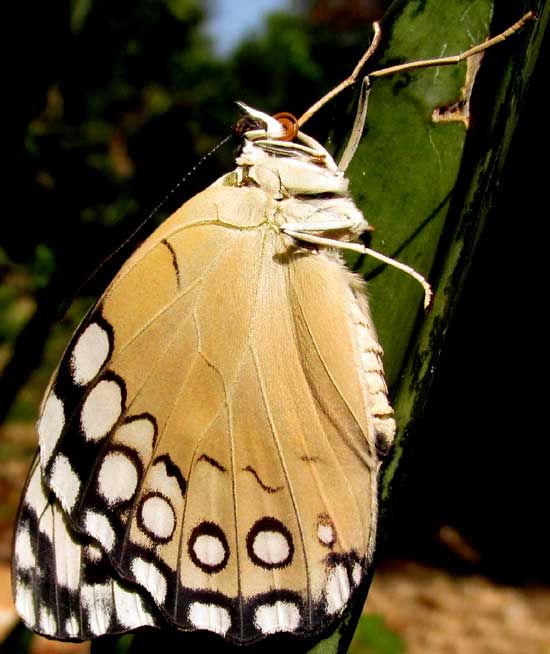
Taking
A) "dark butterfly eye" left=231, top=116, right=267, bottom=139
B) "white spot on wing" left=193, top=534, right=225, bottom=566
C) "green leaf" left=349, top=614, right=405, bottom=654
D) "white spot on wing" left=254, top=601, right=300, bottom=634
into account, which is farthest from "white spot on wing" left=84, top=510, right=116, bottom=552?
"green leaf" left=349, top=614, right=405, bottom=654

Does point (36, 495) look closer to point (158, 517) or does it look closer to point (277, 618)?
point (158, 517)

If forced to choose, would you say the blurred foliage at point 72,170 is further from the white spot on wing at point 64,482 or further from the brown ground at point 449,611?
the brown ground at point 449,611

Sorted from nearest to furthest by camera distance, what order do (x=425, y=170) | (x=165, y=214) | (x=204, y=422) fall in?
(x=425, y=170) → (x=204, y=422) → (x=165, y=214)

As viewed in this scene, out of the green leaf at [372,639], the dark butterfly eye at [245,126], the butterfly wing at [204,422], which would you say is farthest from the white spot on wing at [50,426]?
the green leaf at [372,639]

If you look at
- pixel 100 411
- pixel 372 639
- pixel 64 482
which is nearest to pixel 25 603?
pixel 64 482

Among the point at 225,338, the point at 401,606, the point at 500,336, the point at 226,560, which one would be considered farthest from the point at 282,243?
the point at 401,606

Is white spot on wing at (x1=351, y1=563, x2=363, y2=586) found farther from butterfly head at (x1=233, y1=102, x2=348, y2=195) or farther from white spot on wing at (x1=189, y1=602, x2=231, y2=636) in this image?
butterfly head at (x1=233, y1=102, x2=348, y2=195)
